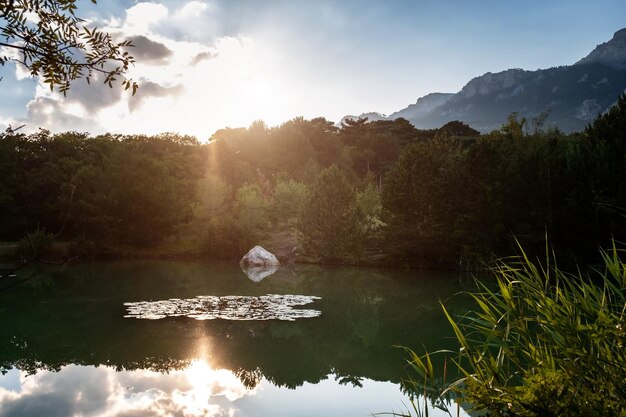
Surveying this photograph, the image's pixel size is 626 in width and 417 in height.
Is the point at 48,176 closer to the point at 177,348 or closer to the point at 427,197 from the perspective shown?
the point at 427,197

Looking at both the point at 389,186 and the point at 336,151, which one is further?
the point at 336,151

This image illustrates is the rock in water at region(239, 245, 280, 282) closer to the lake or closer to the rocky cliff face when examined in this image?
the lake

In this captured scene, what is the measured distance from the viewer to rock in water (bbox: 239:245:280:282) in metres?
31.9

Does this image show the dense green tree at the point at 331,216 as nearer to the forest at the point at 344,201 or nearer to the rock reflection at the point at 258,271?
the forest at the point at 344,201

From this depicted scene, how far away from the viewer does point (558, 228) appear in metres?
24.2

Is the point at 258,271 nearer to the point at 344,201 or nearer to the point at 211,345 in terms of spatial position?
the point at 344,201

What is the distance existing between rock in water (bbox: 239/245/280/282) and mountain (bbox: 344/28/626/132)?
389ft

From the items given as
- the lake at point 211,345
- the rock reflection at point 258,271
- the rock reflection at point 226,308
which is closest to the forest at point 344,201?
the rock reflection at point 258,271

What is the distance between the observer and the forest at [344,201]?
2386 cm

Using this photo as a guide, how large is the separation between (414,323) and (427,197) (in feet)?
53.5

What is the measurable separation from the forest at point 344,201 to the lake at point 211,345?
6.26 metres

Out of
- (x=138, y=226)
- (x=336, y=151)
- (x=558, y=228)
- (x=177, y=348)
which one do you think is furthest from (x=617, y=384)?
(x=336, y=151)

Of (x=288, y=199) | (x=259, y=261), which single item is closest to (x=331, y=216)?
(x=259, y=261)

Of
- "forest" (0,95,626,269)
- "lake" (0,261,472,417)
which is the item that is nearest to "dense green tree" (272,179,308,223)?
"forest" (0,95,626,269)
